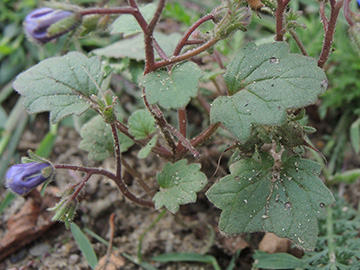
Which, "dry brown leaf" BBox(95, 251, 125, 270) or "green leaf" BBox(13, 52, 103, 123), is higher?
"green leaf" BBox(13, 52, 103, 123)

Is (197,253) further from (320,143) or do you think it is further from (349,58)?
(349,58)

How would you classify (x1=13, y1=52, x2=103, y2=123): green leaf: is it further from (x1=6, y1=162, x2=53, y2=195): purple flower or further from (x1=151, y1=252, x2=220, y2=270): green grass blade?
(x1=151, y1=252, x2=220, y2=270): green grass blade

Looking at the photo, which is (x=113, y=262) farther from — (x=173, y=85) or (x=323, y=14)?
(x=323, y=14)

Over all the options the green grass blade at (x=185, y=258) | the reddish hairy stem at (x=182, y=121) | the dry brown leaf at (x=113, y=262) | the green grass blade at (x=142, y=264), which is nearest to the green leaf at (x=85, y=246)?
the dry brown leaf at (x=113, y=262)

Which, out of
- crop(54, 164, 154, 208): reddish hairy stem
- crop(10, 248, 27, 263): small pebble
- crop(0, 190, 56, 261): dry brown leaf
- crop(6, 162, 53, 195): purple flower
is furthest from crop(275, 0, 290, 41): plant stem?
crop(10, 248, 27, 263): small pebble

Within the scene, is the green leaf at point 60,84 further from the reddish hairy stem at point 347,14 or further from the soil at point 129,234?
the reddish hairy stem at point 347,14
